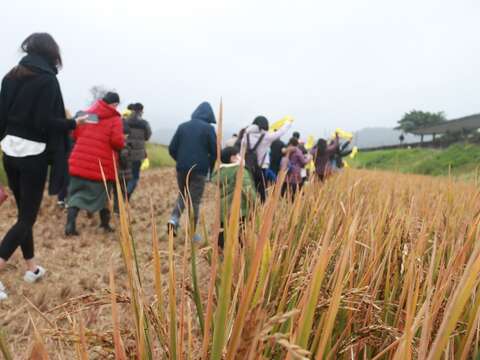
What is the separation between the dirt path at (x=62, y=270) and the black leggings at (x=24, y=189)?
0.31 metres

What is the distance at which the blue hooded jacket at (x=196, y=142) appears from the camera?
395 cm

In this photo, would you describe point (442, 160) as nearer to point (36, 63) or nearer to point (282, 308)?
point (36, 63)

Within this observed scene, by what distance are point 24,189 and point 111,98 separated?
1.78m

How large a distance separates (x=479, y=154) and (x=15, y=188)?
21.3 m

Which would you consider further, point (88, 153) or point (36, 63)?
point (88, 153)

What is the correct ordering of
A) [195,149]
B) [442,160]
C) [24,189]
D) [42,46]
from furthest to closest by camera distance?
[442,160], [195,149], [42,46], [24,189]

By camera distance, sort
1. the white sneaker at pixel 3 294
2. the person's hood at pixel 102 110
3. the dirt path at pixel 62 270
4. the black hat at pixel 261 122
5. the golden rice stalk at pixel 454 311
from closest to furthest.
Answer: the golden rice stalk at pixel 454 311, the dirt path at pixel 62 270, the white sneaker at pixel 3 294, the person's hood at pixel 102 110, the black hat at pixel 261 122

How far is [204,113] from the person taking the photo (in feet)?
13.3

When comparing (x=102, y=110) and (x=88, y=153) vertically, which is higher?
(x=102, y=110)

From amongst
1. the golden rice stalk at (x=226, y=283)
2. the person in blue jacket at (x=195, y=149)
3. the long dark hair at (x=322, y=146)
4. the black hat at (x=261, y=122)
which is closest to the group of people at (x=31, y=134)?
the person in blue jacket at (x=195, y=149)

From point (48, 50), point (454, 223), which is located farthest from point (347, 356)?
point (48, 50)

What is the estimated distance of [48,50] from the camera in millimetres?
2396

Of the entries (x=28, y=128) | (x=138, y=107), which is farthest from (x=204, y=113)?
(x=28, y=128)

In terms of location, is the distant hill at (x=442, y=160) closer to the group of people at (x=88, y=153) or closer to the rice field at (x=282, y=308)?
the group of people at (x=88, y=153)
